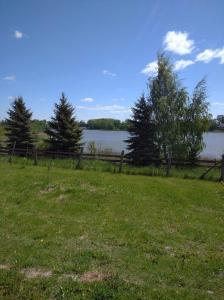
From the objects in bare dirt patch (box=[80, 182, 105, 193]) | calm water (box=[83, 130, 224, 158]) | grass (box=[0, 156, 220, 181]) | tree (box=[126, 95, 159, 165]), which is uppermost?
tree (box=[126, 95, 159, 165])

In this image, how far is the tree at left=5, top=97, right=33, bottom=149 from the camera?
34125 millimetres

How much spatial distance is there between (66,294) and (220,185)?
41.3 feet

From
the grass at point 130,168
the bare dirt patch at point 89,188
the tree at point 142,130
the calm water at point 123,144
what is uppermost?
the tree at point 142,130

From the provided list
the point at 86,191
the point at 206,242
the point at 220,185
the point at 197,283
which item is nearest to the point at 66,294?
the point at 197,283

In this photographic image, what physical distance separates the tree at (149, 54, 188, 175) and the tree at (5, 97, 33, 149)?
41.9ft

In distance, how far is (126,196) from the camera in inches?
525

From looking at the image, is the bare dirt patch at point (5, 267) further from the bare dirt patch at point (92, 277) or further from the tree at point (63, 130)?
the tree at point (63, 130)

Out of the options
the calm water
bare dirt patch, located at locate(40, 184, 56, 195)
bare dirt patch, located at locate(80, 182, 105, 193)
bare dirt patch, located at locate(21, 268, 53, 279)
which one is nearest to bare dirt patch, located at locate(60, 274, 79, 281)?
bare dirt patch, located at locate(21, 268, 53, 279)

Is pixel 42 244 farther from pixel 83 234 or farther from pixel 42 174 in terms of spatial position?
pixel 42 174

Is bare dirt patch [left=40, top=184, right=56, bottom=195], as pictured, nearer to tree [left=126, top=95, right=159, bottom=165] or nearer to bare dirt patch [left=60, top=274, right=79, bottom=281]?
bare dirt patch [left=60, top=274, right=79, bottom=281]

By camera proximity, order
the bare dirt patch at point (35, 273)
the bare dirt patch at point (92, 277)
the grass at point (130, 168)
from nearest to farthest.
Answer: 1. the bare dirt patch at point (92, 277)
2. the bare dirt patch at point (35, 273)
3. the grass at point (130, 168)

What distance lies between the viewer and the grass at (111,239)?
6059 mm

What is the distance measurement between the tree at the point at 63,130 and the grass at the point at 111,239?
54.1 ft

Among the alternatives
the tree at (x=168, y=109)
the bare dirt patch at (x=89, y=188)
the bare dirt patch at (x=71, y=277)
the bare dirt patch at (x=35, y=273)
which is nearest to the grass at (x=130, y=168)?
the bare dirt patch at (x=89, y=188)
